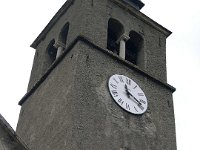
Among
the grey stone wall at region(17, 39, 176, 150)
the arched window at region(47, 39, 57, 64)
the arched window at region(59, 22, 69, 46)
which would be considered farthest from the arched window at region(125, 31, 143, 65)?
the arched window at region(47, 39, 57, 64)

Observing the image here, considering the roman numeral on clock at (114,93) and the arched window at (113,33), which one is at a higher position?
the arched window at (113,33)

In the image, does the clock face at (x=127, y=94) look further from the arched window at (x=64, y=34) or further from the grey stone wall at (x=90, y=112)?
the arched window at (x=64, y=34)

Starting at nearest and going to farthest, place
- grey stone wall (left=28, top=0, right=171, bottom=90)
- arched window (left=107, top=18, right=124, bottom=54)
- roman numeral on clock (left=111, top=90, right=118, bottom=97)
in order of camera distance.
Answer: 1. roman numeral on clock (left=111, top=90, right=118, bottom=97)
2. grey stone wall (left=28, top=0, right=171, bottom=90)
3. arched window (left=107, top=18, right=124, bottom=54)

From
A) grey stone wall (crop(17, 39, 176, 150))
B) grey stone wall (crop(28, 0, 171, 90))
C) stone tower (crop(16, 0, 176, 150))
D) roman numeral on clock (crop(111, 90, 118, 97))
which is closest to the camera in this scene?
grey stone wall (crop(17, 39, 176, 150))

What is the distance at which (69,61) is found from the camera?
17.0 m

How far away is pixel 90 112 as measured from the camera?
50.0 ft

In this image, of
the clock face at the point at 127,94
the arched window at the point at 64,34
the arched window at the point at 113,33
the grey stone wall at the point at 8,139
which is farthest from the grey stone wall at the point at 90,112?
the grey stone wall at the point at 8,139

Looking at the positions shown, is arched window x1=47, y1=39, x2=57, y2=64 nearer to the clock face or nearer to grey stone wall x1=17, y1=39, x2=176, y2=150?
grey stone wall x1=17, y1=39, x2=176, y2=150

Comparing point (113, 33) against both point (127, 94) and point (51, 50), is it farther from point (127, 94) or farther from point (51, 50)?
point (127, 94)

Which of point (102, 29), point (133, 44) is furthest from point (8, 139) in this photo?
point (133, 44)

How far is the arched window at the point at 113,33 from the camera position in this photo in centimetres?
1956

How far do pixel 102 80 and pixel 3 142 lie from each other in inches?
295

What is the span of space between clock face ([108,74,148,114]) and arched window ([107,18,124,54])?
253cm

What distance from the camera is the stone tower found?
49.7ft
